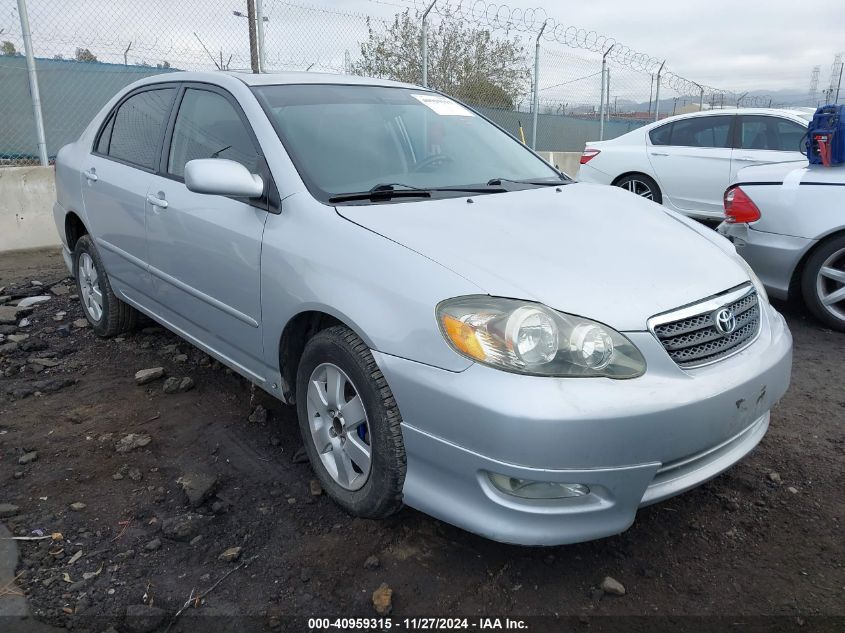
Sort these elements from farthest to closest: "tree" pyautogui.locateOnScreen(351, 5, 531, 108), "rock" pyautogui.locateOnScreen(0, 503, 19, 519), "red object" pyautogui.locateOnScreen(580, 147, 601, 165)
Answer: "tree" pyautogui.locateOnScreen(351, 5, 531, 108) → "red object" pyautogui.locateOnScreen(580, 147, 601, 165) → "rock" pyautogui.locateOnScreen(0, 503, 19, 519)

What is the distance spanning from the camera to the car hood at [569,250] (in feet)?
6.87

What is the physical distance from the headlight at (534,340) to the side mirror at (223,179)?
1089 mm

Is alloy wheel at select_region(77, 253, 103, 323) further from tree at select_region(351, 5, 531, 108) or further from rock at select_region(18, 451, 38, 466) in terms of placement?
tree at select_region(351, 5, 531, 108)

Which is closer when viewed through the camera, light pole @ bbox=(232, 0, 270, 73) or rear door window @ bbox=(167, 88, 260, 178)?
rear door window @ bbox=(167, 88, 260, 178)

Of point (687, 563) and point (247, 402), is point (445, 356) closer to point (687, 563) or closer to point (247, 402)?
point (687, 563)

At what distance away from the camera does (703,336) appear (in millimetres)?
2189

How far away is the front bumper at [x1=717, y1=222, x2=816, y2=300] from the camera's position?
4660 mm

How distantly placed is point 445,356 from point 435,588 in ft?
2.65

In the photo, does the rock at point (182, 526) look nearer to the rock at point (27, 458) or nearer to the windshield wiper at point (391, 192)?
the rock at point (27, 458)

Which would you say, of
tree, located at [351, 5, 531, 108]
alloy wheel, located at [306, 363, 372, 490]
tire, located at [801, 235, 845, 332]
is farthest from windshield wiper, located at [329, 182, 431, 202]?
tree, located at [351, 5, 531, 108]

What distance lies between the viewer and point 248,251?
2.75 meters

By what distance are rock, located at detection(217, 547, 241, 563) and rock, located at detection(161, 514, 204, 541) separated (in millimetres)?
185

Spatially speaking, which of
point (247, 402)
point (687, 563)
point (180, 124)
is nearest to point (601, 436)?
point (687, 563)

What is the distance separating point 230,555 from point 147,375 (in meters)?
1.81
